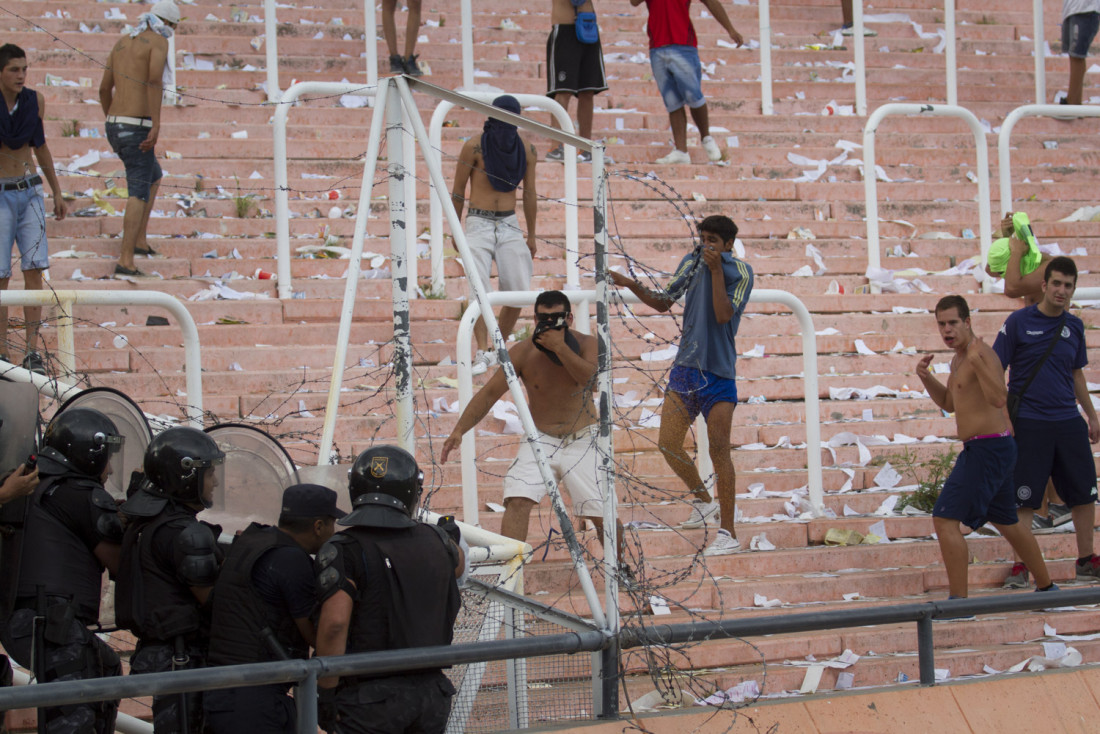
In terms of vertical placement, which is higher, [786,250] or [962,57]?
[962,57]

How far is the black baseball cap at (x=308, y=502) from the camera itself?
4160 millimetres

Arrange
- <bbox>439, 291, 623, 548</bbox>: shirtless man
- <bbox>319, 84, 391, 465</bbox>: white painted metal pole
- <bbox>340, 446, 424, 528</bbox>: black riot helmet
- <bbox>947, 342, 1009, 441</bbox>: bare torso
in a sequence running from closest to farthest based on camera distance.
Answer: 1. <bbox>340, 446, 424, 528</bbox>: black riot helmet
2. <bbox>319, 84, 391, 465</bbox>: white painted metal pole
3. <bbox>439, 291, 623, 548</bbox>: shirtless man
4. <bbox>947, 342, 1009, 441</bbox>: bare torso

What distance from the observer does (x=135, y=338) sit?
7879mm

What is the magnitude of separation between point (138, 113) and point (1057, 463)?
21.1 ft

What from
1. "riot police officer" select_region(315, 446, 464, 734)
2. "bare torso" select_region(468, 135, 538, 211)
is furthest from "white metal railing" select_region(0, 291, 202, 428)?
"bare torso" select_region(468, 135, 538, 211)

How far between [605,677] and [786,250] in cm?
622

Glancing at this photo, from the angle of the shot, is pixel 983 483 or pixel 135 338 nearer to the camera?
pixel 983 483

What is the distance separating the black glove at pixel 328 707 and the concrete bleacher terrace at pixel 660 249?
43.2 inches

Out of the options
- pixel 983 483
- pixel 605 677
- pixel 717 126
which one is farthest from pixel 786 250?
pixel 605 677

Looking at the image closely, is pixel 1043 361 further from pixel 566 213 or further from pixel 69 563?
pixel 69 563

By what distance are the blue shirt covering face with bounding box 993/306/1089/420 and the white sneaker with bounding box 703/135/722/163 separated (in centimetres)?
422

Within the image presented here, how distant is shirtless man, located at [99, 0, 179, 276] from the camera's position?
28.2 feet

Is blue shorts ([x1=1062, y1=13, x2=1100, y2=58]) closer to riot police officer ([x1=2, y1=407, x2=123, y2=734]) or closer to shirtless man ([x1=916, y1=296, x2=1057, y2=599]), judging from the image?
shirtless man ([x1=916, y1=296, x2=1057, y2=599])

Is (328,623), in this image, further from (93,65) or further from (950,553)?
(93,65)
